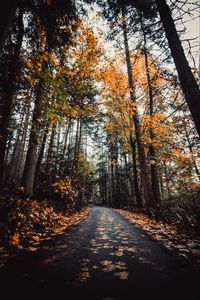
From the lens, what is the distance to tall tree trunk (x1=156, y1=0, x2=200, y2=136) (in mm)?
3389

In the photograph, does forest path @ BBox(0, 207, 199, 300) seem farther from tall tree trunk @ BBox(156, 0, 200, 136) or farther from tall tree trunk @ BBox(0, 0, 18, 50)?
tall tree trunk @ BBox(0, 0, 18, 50)

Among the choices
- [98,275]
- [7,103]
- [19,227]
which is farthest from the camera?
[7,103]

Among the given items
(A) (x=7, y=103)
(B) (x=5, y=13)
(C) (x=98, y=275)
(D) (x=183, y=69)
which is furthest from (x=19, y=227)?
(D) (x=183, y=69)

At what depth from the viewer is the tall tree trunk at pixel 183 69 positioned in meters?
3.39

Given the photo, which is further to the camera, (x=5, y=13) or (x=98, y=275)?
(x=5, y=13)

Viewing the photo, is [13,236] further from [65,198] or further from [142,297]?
[65,198]

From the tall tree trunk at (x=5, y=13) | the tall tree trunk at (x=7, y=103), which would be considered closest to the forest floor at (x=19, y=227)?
the tall tree trunk at (x=7, y=103)

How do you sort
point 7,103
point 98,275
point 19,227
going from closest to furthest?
point 98,275, point 19,227, point 7,103

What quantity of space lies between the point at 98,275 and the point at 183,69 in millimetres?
4605

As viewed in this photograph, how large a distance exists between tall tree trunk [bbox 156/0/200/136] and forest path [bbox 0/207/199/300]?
110 inches

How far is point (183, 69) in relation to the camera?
3641mm

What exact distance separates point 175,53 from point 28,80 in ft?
14.9

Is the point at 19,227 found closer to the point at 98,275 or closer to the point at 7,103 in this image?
the point at 98,275

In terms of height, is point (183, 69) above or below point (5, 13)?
below
